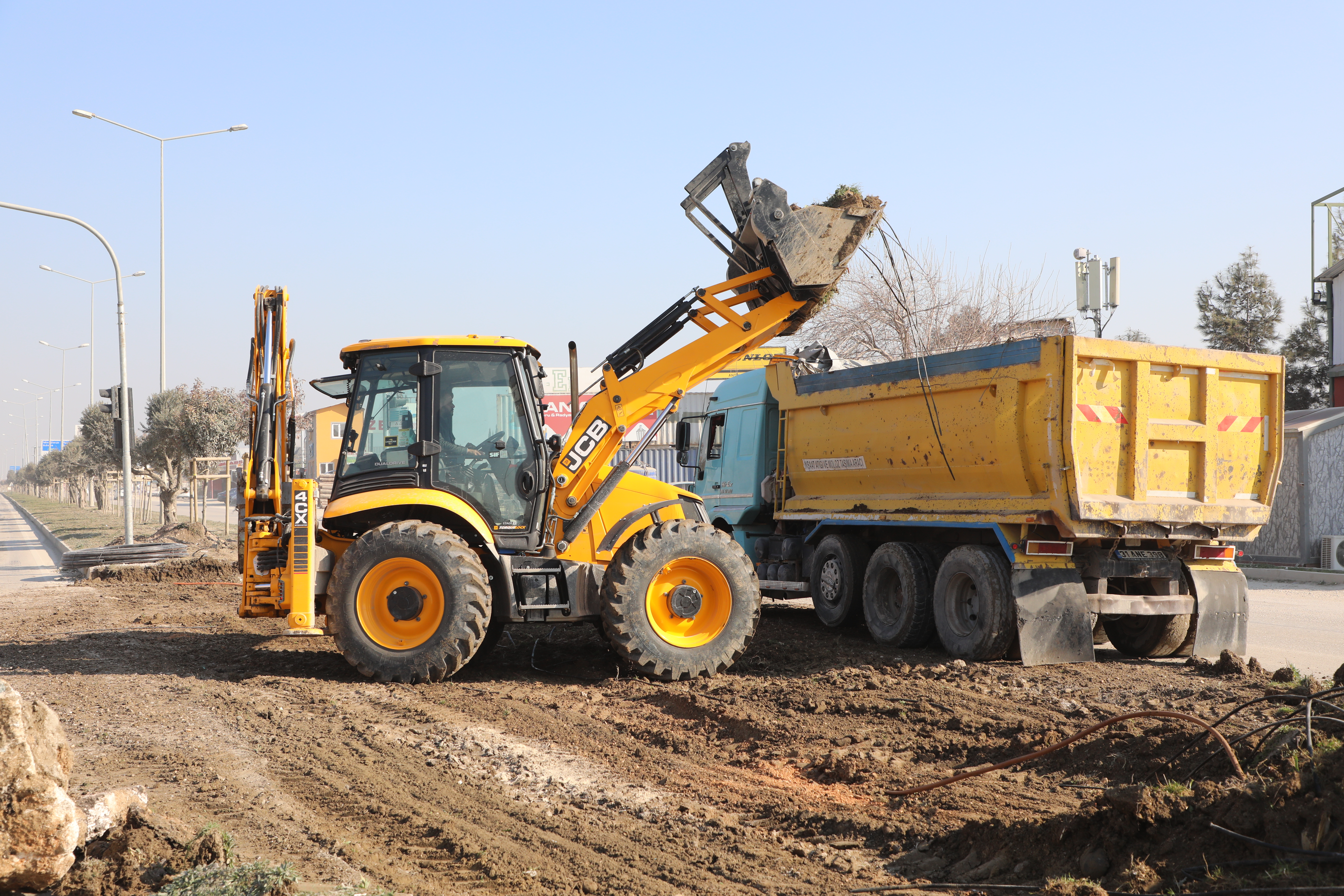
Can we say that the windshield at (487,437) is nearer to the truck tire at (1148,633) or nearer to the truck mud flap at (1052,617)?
the truck mud flap at (1052,617)

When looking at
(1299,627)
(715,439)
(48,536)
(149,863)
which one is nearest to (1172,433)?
(1299,627)

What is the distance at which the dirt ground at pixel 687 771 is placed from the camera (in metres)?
4.19

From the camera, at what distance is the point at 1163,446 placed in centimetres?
889

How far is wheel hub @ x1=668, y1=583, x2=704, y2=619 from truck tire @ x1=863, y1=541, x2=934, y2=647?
265 cm

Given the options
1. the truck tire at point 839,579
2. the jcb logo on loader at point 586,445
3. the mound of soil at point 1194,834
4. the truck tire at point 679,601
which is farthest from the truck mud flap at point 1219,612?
the jcb logo on loader at point 586,445

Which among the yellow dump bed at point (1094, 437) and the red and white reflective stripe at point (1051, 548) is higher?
the yellow dump bed at point (1094, 437)

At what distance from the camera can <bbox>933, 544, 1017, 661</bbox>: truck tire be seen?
29.2 ft

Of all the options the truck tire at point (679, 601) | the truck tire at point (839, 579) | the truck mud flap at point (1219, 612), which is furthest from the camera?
the truck tire at point (839, 579)

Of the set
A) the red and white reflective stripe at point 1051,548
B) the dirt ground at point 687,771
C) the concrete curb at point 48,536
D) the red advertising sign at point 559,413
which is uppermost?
the red advertising sign at point 559,413

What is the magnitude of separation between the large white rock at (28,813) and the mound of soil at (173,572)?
14.0 meters

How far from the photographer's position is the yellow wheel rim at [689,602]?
27.8ft

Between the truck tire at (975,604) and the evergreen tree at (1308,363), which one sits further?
the evergreen tree at (1308,363)

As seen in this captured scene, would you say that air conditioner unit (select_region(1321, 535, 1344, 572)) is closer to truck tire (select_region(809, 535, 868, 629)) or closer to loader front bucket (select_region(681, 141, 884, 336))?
truck tire (select_region(809, 535, 868, 629))

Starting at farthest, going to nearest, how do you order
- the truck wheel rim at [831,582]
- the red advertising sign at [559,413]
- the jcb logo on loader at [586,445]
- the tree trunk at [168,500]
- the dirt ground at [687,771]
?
the tree trunk at [168,500], the red advertising sign at [559,413], the truck wheel rim at [831,582], the jcb logo on loader at [586,445], the dirt ground at [687,771]
